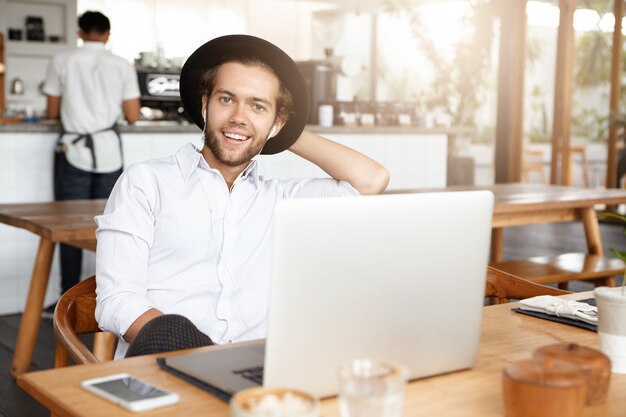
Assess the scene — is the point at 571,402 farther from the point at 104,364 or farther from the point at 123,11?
the point at 123,11

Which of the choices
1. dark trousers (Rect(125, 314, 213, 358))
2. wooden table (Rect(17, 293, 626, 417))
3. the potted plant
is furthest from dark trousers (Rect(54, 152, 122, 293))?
the potted plant

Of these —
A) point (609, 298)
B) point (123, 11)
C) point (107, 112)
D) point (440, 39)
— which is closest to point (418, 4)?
point (440, 39)

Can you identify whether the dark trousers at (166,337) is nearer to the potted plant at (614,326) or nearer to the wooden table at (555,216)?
the potted plant at (614,326)

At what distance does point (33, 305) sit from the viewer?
3547 millimetres

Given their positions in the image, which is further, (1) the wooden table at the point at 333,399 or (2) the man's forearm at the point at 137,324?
(2) the man's forearm at the point at 137,324

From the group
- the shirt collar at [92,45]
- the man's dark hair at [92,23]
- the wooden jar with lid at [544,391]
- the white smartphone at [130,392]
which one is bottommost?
the white smartphone at [130,392]

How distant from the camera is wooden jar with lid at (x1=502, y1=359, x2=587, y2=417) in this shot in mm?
1042

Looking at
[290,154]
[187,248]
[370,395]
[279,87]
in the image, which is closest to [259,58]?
[279,87]

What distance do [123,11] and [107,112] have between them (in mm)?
5670

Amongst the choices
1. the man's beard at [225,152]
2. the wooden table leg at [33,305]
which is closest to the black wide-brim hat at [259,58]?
the man's beard at [225,152]

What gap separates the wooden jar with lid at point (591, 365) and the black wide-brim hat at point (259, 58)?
43.2 inches

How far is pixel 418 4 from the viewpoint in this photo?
1036 cm

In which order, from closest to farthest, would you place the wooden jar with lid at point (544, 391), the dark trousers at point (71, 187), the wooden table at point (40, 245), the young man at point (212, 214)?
1. the wooden jar with lid at point (544, 391)
2. the young man at point (212, 214)
3. the wooden table at point (40, 245)
4. the dark trousers at point (71, 187)

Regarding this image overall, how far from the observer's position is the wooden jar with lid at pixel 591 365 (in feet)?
3.81
